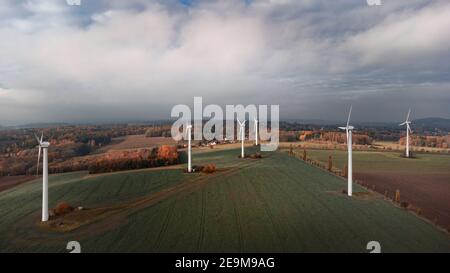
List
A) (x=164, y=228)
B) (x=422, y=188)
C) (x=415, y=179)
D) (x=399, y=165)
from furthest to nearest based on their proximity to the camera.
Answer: (x=399, y=165) → (x=415, y=179) → (x=422, y=188) → (x=164, y=228)

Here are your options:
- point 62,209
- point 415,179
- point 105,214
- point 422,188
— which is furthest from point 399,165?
point 62,209

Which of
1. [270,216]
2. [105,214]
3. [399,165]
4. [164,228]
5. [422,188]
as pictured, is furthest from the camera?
[399,165]

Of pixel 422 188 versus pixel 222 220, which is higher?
pixel 222 220

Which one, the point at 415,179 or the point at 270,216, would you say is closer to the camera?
the point at 270,216

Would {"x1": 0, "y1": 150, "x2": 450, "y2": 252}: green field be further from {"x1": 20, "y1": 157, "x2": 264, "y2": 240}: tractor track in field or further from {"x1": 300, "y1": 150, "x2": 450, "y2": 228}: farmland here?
{"x1": 300, "y1": 150, "x2": 450, "y2": 228}: farmland

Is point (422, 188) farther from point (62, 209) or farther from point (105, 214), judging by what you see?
point (62, 209)
